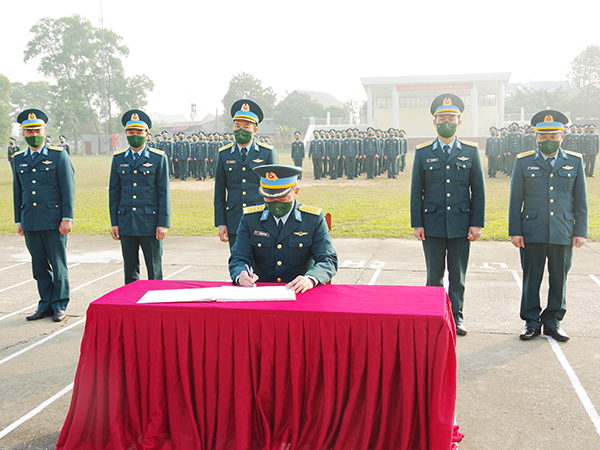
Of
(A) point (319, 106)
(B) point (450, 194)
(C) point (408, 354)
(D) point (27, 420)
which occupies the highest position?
(A) point (319, 106)

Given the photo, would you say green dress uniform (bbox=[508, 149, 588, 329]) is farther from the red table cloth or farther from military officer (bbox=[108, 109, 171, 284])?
military officer (bbox=[108, 109, 171, 284])

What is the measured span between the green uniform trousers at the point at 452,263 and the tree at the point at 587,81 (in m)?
68.0

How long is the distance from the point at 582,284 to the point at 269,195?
4658 millimetres

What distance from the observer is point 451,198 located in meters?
Answer: 5.11

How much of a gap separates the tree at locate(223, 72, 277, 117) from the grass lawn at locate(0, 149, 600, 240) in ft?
199

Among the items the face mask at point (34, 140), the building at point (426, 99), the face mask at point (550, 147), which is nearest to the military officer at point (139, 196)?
the face mask at point (34, 140)

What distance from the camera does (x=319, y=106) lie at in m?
72.5

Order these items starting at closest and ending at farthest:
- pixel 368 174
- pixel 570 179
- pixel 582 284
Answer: pixel 570 179, pixel 582 284, pixel 368 174

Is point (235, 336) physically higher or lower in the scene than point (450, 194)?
lower

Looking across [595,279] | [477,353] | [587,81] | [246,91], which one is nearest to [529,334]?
[477,353]

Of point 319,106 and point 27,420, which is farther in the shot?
point 319,106

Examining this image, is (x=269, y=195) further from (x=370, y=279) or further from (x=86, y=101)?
(x=86, y=101)

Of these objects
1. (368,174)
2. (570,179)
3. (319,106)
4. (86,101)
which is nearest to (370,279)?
(570,179)

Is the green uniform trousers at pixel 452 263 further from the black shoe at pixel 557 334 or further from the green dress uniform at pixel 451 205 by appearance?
the black shoe at pixel 557 334
